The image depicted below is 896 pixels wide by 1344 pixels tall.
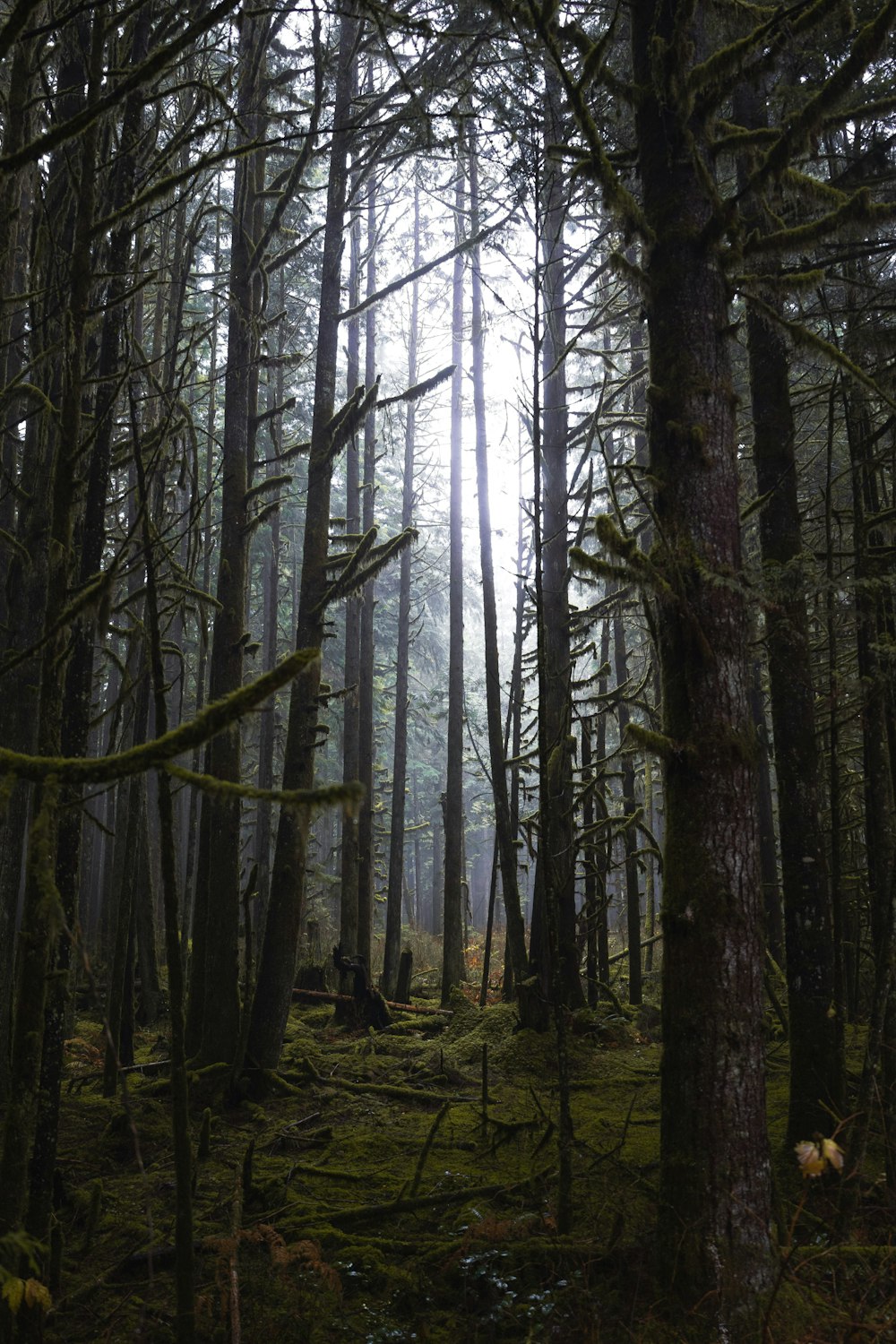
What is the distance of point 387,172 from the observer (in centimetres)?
886

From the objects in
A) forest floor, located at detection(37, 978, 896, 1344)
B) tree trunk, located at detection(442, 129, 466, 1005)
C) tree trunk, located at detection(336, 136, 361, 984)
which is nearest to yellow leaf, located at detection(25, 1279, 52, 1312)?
forest floor, located at detection(37, 978, 896, 1344)

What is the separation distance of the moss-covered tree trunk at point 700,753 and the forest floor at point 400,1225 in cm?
27

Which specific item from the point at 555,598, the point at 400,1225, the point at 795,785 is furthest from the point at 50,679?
the point at 555,598

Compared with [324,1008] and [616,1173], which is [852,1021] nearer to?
[616,1173]

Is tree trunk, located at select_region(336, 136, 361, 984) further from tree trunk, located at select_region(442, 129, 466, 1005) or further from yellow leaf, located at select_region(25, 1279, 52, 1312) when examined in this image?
yellow leaf, located at select_region(25, 1279, 52, 1312)

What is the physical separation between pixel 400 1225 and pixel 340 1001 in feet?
23.8

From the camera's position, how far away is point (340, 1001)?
12.0 meters

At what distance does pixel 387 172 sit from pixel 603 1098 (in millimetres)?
9431

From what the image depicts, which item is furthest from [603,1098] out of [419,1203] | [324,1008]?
[324,1008]

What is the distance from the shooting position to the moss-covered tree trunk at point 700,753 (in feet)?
12.3

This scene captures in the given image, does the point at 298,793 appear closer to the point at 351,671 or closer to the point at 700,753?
the point at 700,753

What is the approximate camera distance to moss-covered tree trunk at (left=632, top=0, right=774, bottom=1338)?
3.76 m

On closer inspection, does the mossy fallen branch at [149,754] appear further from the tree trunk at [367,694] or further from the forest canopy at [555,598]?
the tree trunk at [367,694]

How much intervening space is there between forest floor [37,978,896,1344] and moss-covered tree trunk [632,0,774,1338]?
0.90 ft
